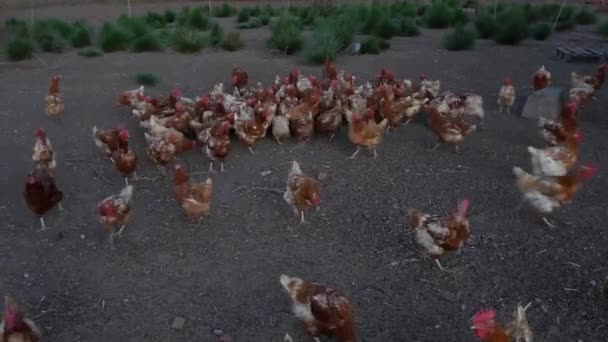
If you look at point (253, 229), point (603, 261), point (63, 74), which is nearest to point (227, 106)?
point (253, 229)

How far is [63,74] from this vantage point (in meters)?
9.32

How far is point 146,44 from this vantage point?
10914mm

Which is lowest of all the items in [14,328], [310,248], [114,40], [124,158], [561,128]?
[310,248]

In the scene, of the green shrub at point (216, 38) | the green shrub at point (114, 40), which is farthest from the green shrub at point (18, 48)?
the green shrub at point (216, 38)

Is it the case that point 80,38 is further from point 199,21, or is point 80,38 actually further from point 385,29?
point 385,29

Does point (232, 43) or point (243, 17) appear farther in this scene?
point (243, 17)

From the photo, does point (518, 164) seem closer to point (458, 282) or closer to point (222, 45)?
point (458, 282)

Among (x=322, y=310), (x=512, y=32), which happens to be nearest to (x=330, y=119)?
(x=322, y=310)

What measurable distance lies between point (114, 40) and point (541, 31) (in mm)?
9362

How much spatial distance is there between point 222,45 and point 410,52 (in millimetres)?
4042

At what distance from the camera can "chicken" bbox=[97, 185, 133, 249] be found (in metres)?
4.09

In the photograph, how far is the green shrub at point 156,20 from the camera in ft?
45.3

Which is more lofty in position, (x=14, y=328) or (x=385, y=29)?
(x=385, y=29)

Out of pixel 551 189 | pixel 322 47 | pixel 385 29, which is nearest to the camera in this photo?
pixel 551 189
